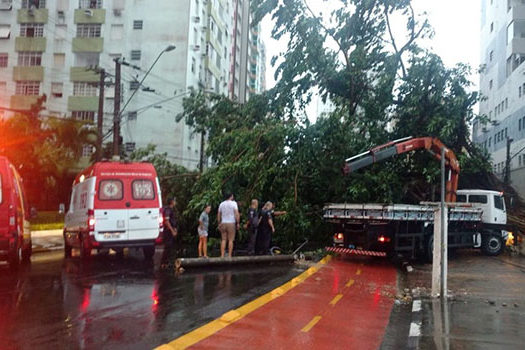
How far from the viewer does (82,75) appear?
41.4 m

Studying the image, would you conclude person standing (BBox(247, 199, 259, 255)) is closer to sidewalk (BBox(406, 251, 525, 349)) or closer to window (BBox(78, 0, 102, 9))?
sidewalk (BBox(406, 251, 525, 349))

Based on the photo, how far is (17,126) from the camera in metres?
30.5

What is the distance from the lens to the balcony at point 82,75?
135 feet

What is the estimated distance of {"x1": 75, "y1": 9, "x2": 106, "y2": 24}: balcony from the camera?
41.8 m

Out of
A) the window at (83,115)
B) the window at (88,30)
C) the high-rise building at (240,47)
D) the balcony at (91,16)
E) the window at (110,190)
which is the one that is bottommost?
the window at (110,190)

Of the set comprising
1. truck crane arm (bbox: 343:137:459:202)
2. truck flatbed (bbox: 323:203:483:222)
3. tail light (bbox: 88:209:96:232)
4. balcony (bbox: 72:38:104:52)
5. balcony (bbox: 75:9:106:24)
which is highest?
balcony (bbox: 75:9:106:24)

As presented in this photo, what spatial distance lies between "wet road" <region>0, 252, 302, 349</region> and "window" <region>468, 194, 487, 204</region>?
9498mm

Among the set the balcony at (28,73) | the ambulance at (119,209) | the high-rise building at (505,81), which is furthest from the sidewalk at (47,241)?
the high-rise building at (505,81)

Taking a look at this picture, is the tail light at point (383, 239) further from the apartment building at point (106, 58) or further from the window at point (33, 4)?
the window at point (33, 4)

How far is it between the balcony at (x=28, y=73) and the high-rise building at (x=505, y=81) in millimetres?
34881

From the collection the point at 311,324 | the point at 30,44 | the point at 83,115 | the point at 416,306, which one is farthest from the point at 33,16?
the point at 311,324

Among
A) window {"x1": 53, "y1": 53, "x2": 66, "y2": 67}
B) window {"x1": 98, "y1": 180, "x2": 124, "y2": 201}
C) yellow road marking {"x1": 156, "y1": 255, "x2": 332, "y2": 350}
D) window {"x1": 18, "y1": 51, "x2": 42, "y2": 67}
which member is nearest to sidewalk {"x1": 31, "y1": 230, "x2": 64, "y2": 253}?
window {"x1": 98, "y1": 180, "x2": 124, "y2": 201}

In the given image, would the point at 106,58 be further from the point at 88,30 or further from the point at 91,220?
the point at 91,220

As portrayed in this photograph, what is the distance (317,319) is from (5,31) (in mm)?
44280
